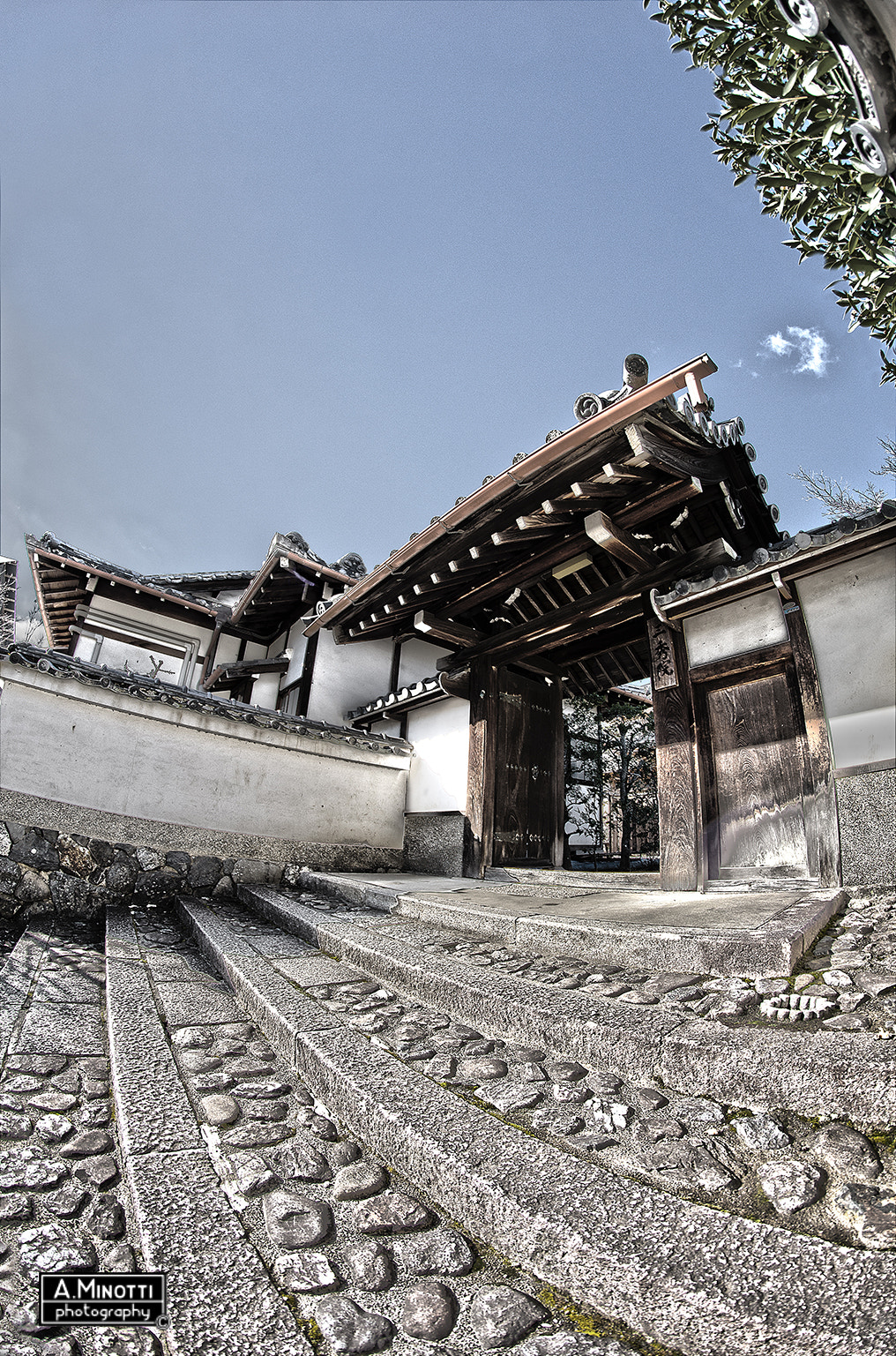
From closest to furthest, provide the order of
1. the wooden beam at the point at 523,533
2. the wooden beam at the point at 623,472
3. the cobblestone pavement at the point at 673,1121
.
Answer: the cobblestone pavement at the point at 673,1121
the wooden beam at the point at 623,472
the wooden beam at the point at 523,533

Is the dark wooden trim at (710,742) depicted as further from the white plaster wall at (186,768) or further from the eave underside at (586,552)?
the white plaster wall at (186,768)

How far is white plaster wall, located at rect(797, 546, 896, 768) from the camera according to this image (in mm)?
5266

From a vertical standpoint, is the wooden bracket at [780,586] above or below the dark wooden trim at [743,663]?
above

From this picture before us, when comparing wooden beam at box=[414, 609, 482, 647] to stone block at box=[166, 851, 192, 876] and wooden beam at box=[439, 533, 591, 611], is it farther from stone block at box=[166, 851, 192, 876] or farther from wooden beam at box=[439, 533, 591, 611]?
stone block at box=[166, 851, 192, 876]

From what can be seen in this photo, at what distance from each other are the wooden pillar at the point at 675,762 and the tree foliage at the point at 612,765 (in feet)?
16.5

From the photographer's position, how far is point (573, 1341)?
140cm

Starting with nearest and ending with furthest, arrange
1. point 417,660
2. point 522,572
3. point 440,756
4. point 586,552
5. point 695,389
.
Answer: point 695,389 < point 586,552 < point 522,572 < point 440,756 < point 417,660

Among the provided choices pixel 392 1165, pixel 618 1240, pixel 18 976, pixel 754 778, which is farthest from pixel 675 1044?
pixel 18 976

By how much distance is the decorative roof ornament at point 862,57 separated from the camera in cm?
161

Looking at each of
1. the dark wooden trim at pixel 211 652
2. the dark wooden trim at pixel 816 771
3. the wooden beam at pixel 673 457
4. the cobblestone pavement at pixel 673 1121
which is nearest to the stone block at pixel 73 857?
the cobblestone pavement at pixel 673 1121

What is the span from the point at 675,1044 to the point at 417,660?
1045 cm

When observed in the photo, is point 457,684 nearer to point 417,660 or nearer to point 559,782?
point 559,782

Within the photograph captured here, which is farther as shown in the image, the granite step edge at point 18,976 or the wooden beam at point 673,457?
the wooden beam at point 673,457

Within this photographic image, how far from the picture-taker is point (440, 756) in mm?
9852
